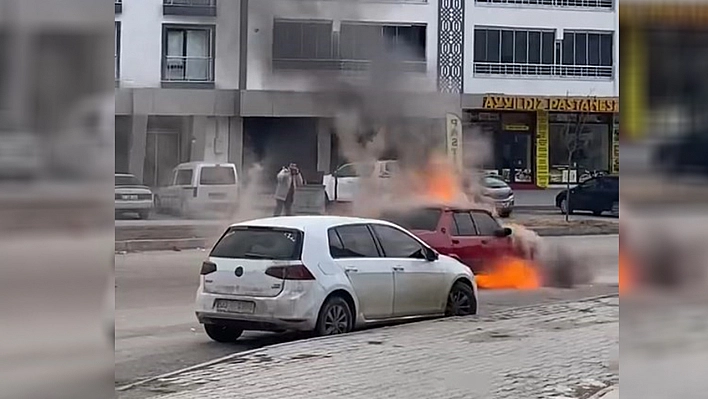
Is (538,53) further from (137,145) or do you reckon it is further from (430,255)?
(137,145)

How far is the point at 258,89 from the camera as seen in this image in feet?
11.6

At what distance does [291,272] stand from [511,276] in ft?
3.35

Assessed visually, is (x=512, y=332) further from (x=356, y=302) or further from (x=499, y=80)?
(x=499, y=80)

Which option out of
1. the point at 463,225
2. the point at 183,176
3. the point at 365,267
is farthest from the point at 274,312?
the point at 463,225

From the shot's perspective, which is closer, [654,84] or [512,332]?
[654,84]

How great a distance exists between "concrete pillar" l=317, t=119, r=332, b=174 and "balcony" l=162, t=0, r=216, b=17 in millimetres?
587

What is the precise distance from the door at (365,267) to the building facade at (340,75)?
0.95ft

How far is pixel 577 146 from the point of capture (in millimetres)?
3693

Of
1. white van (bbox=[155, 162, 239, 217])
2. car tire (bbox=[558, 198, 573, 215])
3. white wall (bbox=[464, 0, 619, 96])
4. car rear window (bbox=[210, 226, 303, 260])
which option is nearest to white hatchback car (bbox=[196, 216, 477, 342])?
car rear window (bbox=[210, 226, 303, 260])

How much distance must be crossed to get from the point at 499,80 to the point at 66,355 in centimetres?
222

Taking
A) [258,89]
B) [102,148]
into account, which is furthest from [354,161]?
[102,148]

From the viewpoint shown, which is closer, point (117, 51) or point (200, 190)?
point (117, 51)

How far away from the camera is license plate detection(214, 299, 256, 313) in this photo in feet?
11.0

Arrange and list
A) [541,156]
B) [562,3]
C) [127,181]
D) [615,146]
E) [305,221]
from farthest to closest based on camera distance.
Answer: [562,3], [541,156], [305,221], [615,146], [127,181]
